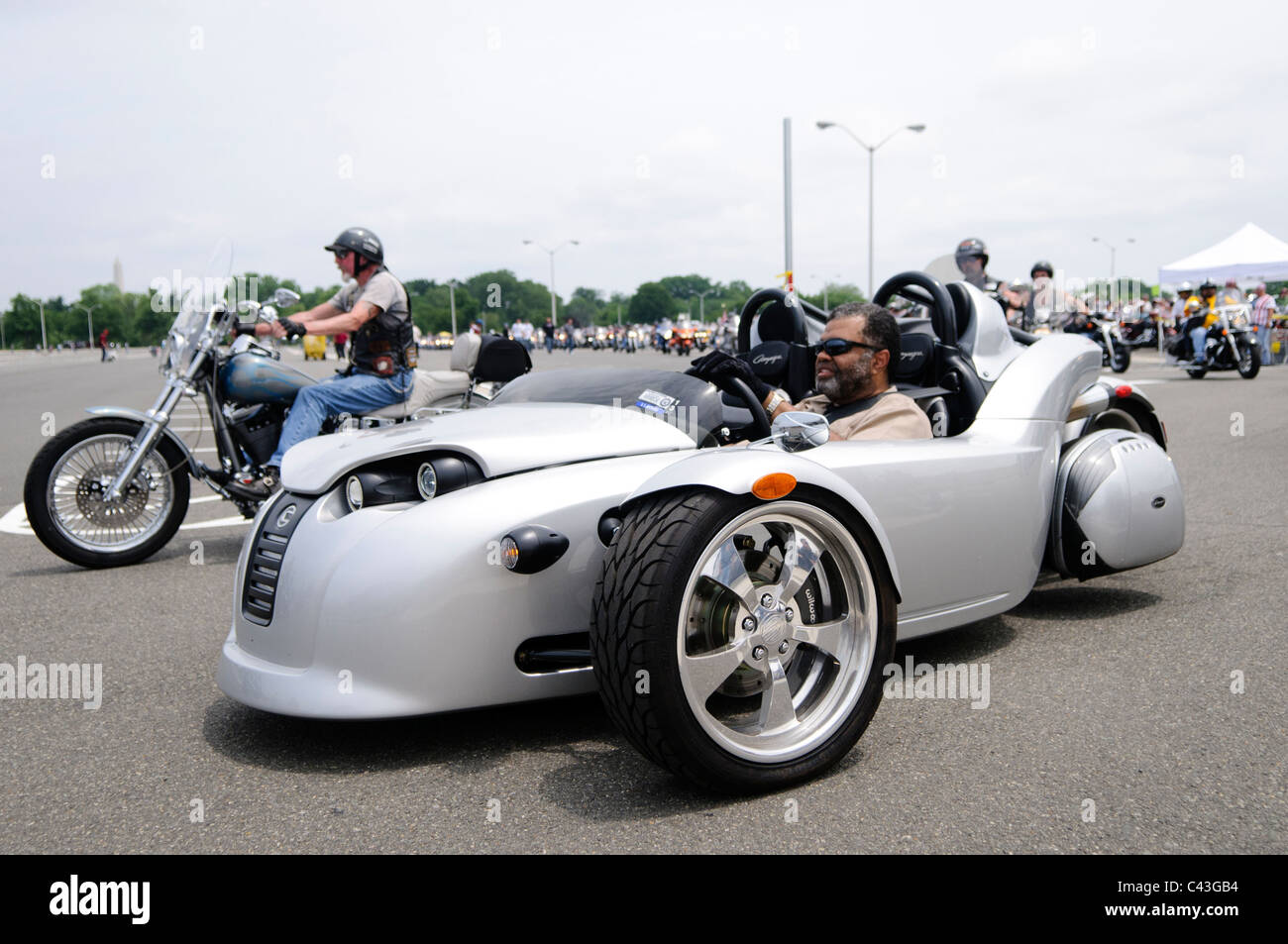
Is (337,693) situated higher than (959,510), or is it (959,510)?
(959,510)

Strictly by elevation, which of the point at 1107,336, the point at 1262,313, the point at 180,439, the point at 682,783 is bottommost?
the point at 682,783

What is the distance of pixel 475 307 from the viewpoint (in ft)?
326

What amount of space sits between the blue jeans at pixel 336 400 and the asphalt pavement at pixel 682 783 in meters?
1.50

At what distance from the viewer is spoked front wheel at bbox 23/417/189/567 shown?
5.49 meters

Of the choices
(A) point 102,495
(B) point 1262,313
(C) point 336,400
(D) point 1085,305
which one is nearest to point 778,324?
(C) point 336,400

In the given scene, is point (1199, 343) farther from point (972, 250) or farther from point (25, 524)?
point (25, 524)

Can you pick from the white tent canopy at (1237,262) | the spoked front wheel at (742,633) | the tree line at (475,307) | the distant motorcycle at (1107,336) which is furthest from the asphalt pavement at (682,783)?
the tree line at (475,307)

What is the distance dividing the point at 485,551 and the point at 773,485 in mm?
729

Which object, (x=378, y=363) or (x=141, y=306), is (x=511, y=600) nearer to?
(x=378, y=363)

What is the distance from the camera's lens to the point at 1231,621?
13.3 feet
